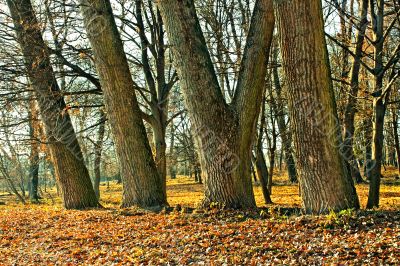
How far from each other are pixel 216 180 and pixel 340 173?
2.14 metres

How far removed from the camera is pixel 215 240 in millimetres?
5371

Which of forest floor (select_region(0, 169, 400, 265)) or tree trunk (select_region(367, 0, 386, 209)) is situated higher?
tree trunk (select_region(367, 0, 386, 209))

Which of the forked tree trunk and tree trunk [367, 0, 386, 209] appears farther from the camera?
tree trunk [367, 0, 386, 209]

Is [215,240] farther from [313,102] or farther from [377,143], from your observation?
[377,143]

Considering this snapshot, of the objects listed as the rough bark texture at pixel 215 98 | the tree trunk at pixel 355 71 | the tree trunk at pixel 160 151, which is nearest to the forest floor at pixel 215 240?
the rough bark texture at pixel 215 98

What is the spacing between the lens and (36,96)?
34.7ft

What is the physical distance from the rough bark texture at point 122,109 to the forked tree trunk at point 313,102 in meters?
4.11

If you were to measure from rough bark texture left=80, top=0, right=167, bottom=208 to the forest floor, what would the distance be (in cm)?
121

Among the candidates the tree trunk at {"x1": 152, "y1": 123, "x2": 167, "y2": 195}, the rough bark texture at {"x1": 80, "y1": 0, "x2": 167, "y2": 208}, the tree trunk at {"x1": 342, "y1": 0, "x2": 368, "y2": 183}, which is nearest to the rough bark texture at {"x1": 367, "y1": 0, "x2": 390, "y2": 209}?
the tree trunk at {"x1": 342, "y1": 0, "x2": 368, "y2": 183}

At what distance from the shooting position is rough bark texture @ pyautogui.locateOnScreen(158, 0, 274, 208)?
23.0ft

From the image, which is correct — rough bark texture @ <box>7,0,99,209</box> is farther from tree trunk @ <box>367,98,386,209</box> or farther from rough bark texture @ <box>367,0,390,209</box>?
rough bark texture @ <box>367,0,390,209</box>

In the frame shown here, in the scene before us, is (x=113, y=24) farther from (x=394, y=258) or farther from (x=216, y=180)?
(x=394, y=258)

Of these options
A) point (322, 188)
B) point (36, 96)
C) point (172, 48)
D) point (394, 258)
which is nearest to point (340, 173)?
point (322, 188)

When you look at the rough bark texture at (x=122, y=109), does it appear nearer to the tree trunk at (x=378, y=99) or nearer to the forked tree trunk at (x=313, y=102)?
the forked tree trunk at (x=313, y=102)
